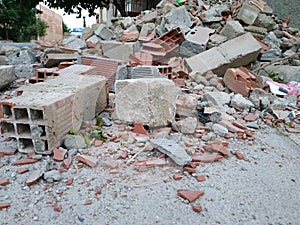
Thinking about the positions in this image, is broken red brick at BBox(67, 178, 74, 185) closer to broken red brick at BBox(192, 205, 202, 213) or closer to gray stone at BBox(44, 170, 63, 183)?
gray stone at BBox(44, 170, 63, 183)

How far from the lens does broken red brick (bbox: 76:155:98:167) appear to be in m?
2.15

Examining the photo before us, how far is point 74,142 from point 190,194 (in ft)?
3.90

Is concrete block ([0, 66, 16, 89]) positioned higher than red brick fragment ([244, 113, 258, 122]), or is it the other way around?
concrete block ([0, 66, 16, 89])

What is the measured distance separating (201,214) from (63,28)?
39121 millimetres

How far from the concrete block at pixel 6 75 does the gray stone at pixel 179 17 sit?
3.86m

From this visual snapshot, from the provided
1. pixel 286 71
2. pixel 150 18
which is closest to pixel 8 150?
pixel 286 71

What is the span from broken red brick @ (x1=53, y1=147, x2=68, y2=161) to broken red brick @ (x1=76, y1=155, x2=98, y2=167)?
0.13 meters

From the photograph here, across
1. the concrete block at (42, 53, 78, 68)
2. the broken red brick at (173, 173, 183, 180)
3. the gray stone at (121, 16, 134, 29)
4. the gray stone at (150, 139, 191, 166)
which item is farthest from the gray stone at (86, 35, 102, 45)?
the broken red brick at (173, 173, 183, 180)

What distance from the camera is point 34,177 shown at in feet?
6.37

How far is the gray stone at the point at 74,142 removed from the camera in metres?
2.36

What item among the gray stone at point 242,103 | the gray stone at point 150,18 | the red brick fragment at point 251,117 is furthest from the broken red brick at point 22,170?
the gray stone at point 150,18

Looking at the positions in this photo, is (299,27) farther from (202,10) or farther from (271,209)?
(271,209)

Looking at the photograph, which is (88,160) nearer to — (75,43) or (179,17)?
(179,17)

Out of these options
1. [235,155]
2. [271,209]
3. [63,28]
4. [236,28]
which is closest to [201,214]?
[271,209]
